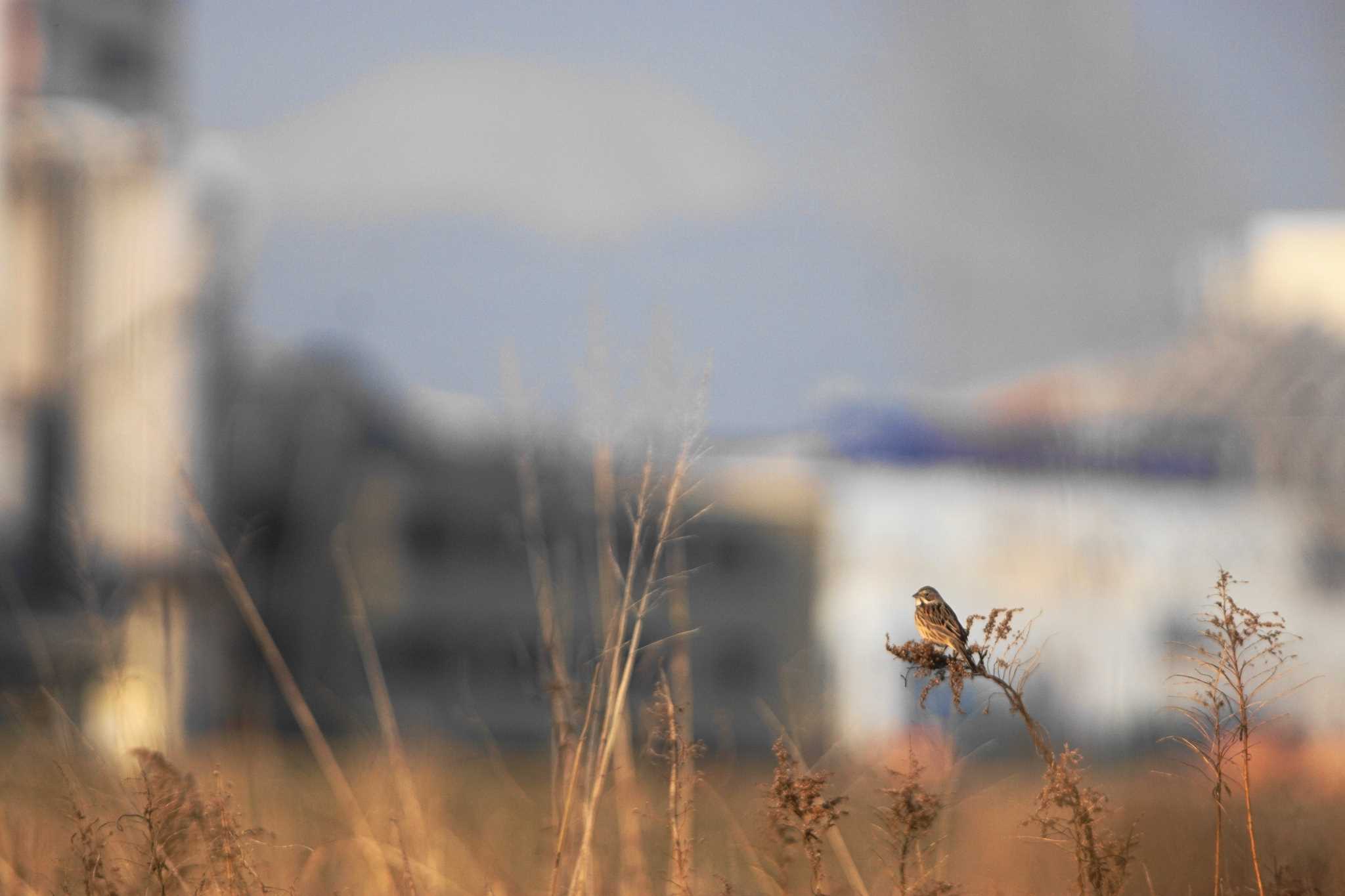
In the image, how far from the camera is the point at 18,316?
93.0 feet

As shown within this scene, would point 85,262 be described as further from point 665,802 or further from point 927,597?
point 927,597

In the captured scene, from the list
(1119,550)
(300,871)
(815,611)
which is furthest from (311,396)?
(300,871)

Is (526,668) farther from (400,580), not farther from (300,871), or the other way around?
(400,580)

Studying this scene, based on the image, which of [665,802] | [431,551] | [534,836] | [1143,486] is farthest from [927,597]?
[431,551]

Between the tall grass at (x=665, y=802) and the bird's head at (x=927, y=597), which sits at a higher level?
the bird's head at (x=927, y=597)

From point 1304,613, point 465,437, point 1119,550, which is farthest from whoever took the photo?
point 465,437

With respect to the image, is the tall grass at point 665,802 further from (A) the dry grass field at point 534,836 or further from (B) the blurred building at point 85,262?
(B) the blurred building at point 85,262

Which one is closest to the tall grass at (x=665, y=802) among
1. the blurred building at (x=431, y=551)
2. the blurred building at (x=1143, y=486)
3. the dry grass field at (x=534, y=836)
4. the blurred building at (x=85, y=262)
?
the dry grass field at (x=534, y=836)

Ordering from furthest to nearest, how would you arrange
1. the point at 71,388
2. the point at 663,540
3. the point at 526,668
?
the point at 71,388 → the point at 526,668 → the point at 663,540

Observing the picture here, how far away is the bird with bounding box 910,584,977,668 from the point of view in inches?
66.6

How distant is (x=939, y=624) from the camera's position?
1.71 m

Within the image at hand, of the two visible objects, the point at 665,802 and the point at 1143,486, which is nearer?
the point at 665,802

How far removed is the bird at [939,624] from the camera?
5.55 feet

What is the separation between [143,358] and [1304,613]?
90.8 ft
